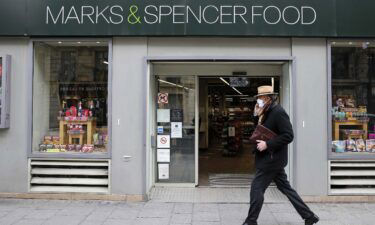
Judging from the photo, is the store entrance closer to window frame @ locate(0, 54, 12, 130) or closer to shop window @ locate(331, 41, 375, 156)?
shop window @ locate(331, 41, 375, 156)

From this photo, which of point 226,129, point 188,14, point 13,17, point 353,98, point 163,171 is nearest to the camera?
point 188,14

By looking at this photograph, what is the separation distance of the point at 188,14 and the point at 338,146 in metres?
3.65

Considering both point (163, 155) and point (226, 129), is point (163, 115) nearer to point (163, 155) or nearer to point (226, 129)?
point (163, 155)

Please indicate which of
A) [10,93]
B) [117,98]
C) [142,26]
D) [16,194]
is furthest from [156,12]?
[16,194]

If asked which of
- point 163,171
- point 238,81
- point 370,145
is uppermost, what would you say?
point 238,81

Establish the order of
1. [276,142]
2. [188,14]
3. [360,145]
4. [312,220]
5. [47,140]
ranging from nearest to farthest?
[276,142] < [312,220] < [188,14] < [360,145] < [47,140]

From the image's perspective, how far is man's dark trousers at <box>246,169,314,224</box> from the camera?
5.39 metres

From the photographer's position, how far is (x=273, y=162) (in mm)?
5457

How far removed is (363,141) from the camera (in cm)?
763

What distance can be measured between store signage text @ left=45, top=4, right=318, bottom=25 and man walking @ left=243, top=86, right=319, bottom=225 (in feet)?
6.77

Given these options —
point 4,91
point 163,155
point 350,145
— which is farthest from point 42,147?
point 350,145

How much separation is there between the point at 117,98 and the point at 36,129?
170 cm

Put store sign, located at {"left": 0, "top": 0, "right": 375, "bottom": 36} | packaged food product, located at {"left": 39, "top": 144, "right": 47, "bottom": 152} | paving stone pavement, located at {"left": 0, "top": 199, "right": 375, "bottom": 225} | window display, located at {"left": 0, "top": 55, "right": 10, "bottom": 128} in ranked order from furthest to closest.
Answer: packaged food product, located at {"left": 39, "top": 144, "right": 47, "bottom": 152} < window display, located at {"left": 0, "top": 55, "right": 10, "bottom": 128} < store sign, located at {"left": 0, "top": 0, "right": 375, "bottom": 36} < paving stone pavement, located at {"left": 0, "top": 199, "right": 375, "bottom": 225}

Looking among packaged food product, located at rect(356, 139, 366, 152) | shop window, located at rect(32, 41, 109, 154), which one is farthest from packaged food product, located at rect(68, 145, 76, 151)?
packaged food product, located at rect(356, 139, 366, 152)
